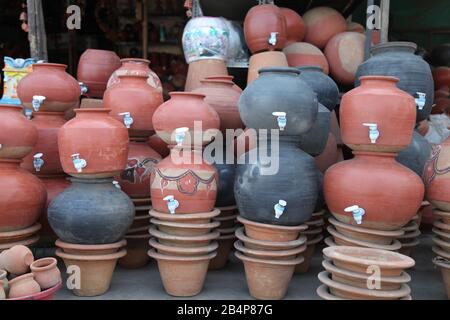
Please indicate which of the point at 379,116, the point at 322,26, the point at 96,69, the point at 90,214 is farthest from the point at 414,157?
the point at 96,69

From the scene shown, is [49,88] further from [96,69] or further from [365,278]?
[365,278]

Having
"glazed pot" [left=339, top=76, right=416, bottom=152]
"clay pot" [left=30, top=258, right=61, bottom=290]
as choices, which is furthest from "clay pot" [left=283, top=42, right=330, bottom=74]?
"clay pot" [left=30, top=258, right=61, bottom=290]

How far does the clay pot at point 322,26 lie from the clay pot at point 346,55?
19 cm

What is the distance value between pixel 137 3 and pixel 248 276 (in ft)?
15.1

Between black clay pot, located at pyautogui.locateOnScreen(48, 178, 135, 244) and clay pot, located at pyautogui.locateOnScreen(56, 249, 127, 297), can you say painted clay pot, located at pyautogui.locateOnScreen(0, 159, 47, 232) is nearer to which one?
black clay pot, located at pyautogui.locateOnScreen(48, 178, 135, 244)

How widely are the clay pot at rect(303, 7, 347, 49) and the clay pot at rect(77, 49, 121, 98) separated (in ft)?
6.51

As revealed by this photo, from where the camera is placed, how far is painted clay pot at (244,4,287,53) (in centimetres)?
374

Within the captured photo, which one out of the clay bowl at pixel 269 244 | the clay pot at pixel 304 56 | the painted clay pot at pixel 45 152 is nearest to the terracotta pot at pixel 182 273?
the clay bowl at pixel 269 244

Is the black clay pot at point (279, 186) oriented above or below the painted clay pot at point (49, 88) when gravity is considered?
below

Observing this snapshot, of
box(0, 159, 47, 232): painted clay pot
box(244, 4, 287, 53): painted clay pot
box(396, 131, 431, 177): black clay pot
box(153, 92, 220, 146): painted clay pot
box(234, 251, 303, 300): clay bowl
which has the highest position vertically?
box(244, 4, 287, 53): painted clay pot

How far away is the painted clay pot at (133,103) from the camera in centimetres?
306

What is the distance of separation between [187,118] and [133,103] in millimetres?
568

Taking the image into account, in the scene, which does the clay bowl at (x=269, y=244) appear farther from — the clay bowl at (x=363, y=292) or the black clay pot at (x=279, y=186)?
the clay bowl at (x=363, y=292)
